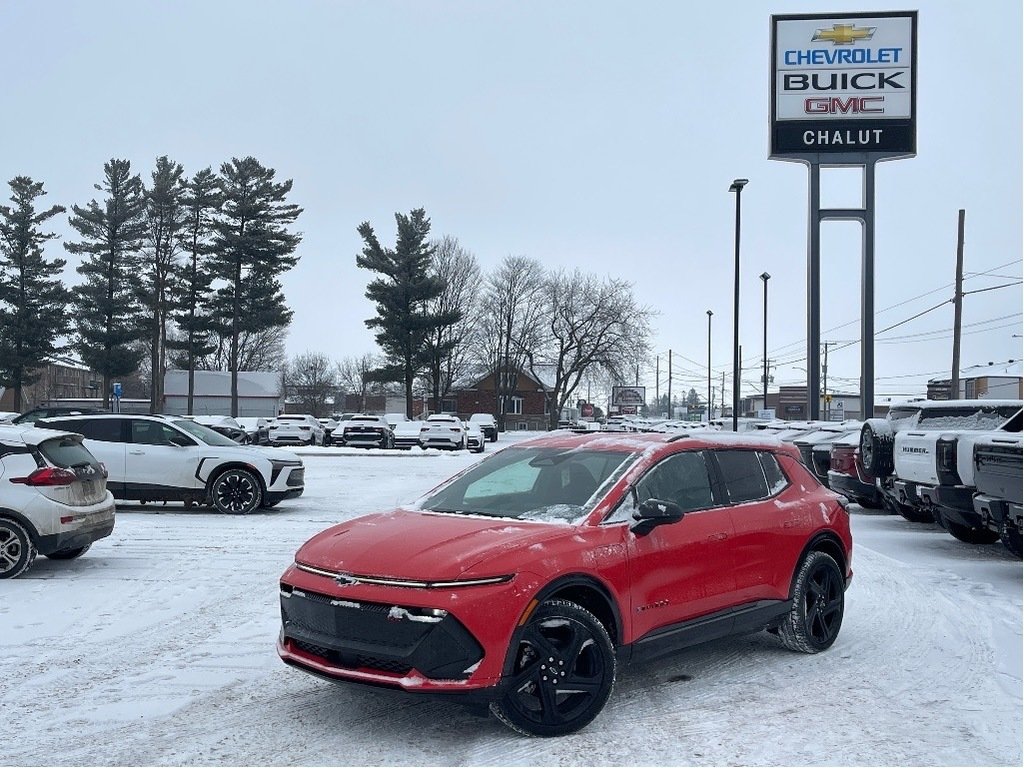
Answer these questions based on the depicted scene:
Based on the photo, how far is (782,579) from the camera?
271 inches

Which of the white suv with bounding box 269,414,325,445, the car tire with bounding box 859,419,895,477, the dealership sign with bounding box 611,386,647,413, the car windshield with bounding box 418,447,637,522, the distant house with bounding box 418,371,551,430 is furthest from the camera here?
the dealership sign with bounding box 611,386,647,413

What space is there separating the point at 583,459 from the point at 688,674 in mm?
1575

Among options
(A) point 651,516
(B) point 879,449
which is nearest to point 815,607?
(A) point 651,516

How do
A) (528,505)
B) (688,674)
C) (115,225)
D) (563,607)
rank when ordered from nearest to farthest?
(563,607)
(528,505)
(688,674)
(115,225)

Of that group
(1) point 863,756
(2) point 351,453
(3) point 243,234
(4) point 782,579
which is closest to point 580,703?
(1) point 863,756

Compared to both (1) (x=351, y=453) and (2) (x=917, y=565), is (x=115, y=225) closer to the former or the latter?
(1) (x=351, y=453)

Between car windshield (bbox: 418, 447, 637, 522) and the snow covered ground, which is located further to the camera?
car windshield (bbox: 418, 447, 637, 522)

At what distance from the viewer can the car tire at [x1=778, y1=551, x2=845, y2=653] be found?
23.0 ft

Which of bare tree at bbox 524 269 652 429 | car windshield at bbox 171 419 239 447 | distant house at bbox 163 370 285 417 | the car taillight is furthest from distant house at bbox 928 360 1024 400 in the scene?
the car taillight

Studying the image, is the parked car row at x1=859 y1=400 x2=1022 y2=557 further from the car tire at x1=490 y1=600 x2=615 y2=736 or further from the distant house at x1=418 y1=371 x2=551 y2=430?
the distant house at x1=418 y1=371 x2=551 y2=430

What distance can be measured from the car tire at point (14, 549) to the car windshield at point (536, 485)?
4.97 metres

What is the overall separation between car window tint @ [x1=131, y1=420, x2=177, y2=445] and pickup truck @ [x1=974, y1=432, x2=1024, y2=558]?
441 inches

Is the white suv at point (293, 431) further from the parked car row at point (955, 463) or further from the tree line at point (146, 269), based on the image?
the parked car row at point (955, 463)

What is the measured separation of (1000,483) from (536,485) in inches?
217
